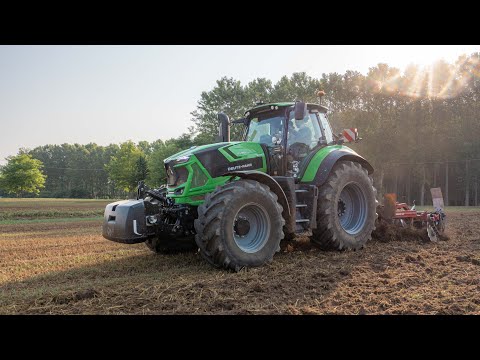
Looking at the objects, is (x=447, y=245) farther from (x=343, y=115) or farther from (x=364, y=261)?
(x=343, y=115)

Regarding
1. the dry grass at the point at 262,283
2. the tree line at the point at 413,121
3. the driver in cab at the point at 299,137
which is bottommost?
the dry grass at the point at 262,283

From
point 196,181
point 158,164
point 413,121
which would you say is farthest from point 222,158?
point 158,164

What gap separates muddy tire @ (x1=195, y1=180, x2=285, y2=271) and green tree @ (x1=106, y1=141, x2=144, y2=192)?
60.1m

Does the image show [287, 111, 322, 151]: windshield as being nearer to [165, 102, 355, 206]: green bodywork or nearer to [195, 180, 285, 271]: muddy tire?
[165, 102, 355, 206]: green bodywork

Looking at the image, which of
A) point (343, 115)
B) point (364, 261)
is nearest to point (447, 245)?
point (364, 261)

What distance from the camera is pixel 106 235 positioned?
6.54m

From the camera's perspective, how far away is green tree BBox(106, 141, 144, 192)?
2667 inches

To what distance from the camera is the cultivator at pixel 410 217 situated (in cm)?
930

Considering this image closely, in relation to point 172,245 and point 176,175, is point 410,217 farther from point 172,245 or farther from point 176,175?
point 176,175

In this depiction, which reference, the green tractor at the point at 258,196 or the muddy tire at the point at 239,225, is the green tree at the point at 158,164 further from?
the muddy tire at the point at 239,225

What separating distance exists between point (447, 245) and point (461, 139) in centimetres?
3726

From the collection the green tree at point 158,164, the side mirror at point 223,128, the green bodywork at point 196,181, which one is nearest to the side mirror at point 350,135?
the side mirror at point 223,128

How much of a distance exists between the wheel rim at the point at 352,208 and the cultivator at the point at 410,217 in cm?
92

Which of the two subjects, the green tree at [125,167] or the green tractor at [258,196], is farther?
the green tree at [125,167]
